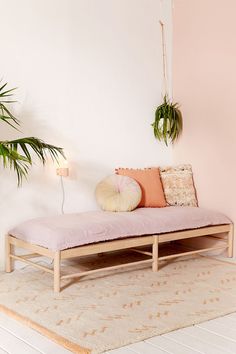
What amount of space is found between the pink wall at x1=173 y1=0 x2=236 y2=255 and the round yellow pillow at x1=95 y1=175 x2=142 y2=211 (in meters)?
0.89

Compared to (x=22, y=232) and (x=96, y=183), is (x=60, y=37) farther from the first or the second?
(x=22, y=232)

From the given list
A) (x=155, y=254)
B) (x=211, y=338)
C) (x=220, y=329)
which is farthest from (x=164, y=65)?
(x=211, y=338)

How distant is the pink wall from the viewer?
5.04 m

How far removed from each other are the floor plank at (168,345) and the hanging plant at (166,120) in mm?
2851

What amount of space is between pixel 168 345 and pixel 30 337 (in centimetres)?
80

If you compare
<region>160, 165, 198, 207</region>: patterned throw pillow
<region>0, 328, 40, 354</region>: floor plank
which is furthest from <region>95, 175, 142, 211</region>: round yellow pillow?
<region>0, 328, 40, 354</region>: floor plank

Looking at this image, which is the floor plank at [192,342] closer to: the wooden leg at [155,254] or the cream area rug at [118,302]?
the cream area rug at [118,302]

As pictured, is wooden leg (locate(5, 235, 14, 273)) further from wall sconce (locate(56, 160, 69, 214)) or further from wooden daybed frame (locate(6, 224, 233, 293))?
wall sconce (locate(56, 160, 69, 214))

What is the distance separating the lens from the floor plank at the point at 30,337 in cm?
277

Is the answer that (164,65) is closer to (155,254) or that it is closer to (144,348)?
(155,254)

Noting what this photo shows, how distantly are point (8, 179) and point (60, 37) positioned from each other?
1403 mm

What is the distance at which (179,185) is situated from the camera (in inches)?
209

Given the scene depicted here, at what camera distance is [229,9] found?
5.00 m

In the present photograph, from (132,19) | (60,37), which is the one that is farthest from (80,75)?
(132,19)
